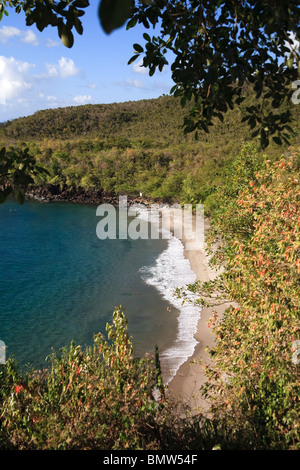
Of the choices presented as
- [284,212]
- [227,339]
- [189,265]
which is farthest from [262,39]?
[189,265]

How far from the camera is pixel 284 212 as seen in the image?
20.4ft

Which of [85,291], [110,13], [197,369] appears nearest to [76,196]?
[85,291]

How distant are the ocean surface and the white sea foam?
0.13ft

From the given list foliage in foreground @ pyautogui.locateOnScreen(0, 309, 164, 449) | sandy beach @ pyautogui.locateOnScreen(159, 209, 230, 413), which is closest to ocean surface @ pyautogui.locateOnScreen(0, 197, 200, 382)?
sandy beach @ pyautogui.locateOnScreen(159, 209, 230, 413)

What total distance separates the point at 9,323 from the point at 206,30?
17.8 m

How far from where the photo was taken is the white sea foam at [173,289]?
15.0m

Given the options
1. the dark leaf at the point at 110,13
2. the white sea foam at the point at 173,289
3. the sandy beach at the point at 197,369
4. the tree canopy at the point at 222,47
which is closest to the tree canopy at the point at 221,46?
the tree canopy at the point at 222,47

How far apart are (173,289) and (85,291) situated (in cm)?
523

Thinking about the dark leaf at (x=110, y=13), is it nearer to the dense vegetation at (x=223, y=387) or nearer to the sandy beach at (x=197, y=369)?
the dense vegetation at (x=223, y=387)

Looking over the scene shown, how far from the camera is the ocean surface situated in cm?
1658

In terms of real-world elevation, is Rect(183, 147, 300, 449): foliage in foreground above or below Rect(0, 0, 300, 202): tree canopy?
below

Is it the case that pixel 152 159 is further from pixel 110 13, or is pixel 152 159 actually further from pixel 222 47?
pixel 110 13

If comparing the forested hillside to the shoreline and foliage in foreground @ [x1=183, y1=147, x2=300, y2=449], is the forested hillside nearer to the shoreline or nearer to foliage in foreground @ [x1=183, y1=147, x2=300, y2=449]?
→ the shoreline

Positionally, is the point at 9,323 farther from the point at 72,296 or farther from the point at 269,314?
the point at 269,314
